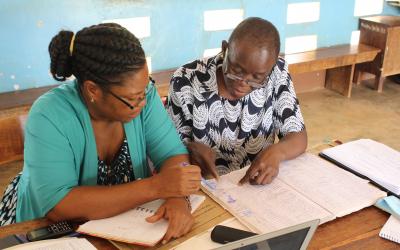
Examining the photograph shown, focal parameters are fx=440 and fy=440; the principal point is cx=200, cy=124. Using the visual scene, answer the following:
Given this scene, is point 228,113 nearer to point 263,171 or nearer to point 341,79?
point 263,171

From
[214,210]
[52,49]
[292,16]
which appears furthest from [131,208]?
[292,16]

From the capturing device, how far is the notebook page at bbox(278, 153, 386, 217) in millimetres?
1337

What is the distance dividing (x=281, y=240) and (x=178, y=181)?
0.48 meters

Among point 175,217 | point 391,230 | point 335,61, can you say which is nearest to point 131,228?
point 175,217

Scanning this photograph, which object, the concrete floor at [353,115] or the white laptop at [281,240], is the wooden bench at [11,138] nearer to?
the white laptop at [281,240]

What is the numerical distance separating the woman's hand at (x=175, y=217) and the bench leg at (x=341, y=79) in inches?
153

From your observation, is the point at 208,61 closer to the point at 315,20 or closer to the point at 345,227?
the point at 345,227

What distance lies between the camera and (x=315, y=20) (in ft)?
15.1

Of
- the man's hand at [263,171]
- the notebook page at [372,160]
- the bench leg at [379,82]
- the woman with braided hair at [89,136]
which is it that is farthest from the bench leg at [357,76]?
the woman with braided hair at [89,136]

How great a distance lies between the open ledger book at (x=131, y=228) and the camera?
115 centimetres

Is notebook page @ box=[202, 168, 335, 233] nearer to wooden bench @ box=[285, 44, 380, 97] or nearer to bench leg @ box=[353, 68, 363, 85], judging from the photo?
wooden bench @ box=[285, 44, 380, 97]

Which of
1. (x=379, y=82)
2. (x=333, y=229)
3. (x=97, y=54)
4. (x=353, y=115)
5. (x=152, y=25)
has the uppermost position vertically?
(x=97, y=54)

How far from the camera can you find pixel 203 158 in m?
1.59

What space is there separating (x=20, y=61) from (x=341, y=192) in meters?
2.63
